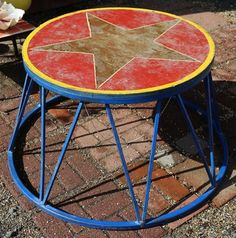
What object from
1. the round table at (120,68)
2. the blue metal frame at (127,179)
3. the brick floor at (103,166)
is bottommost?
the brick floor at (103,166)

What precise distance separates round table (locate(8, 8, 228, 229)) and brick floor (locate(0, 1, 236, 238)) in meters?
0.09

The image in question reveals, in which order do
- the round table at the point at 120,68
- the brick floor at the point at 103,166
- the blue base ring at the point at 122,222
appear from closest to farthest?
the round table at the point at 120,68 → the blue base ring at the point at 122,222 → the brick floor at the point at 103,166

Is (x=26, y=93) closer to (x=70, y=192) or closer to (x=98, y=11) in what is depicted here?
(x=70, y=192)

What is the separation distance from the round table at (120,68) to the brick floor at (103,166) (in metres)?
0.09

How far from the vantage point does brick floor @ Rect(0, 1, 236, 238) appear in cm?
323

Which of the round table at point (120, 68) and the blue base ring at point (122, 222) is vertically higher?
the round table at point (120, 68)

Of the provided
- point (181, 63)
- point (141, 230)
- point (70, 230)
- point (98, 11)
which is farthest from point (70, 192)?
point (98, 11)

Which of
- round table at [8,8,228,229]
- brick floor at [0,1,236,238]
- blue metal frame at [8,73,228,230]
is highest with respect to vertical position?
round table at [8,8,228,229]

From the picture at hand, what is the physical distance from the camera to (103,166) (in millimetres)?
3664

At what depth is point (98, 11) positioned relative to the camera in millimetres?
4059

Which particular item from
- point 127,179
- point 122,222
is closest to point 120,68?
point 127,179

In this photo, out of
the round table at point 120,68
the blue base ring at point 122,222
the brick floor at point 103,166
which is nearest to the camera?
the round table at point 120,68

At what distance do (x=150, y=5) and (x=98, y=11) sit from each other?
3038mm

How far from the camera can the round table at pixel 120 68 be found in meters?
2.85
